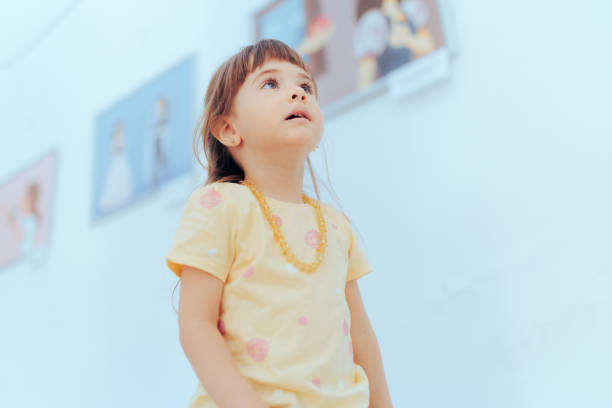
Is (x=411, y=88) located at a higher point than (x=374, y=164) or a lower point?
higher

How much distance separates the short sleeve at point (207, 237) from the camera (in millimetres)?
584

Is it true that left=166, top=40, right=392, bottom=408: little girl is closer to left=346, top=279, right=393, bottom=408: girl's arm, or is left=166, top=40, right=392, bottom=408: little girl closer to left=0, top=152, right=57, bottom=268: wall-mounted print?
left=346, top=279, right=393, bottom=408: girl's arm

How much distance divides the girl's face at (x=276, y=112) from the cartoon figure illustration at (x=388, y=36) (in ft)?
1.50

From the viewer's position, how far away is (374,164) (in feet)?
3.67

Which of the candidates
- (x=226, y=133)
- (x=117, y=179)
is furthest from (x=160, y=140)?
(x=226, y=133)

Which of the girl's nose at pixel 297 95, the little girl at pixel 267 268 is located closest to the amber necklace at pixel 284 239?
the little girl at pixel 267 268

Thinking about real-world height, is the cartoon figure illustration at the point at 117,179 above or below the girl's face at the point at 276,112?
above

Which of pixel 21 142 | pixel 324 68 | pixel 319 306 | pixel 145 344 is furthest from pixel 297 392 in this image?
pixel 21 142

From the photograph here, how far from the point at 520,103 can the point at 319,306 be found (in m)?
0.55

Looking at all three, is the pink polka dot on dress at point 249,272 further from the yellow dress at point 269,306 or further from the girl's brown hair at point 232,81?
the girl's brown hair at point 232,81

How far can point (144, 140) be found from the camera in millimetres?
1657

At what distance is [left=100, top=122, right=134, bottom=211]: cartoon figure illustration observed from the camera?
166 centimetres

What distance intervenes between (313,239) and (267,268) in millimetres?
81

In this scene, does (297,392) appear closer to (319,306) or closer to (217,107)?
(319,306)
